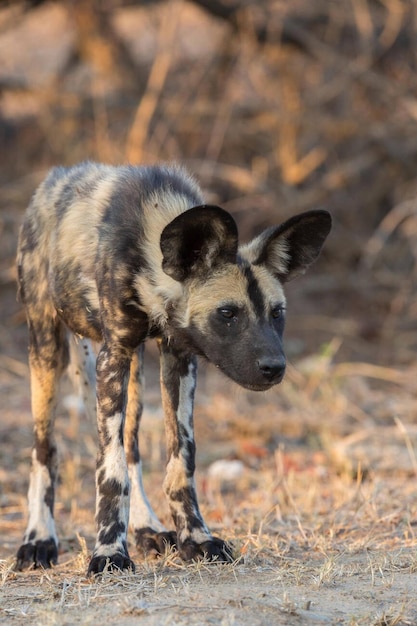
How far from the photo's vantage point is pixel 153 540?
13.3 feet

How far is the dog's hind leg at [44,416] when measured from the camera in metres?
4.16

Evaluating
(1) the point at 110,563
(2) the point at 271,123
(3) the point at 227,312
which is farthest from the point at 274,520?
(2) the point at 271,123

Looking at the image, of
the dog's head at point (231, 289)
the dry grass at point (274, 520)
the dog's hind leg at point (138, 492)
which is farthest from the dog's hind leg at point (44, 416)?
the dog's head at point (231, 289)

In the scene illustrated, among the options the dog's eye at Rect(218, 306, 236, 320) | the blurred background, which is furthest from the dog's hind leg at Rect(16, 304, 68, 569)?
the blurred background

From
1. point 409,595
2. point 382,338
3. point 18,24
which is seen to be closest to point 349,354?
point 382,338

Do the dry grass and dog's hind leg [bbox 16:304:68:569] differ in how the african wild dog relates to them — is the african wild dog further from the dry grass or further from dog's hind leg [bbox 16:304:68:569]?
the dry grass

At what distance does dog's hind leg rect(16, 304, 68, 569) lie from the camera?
13.6 feet

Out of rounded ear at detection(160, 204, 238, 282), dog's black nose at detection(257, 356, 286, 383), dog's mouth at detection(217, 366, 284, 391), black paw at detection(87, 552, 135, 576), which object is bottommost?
black paw at detection(87, 552, 135, 576)

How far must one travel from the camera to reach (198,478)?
585cm

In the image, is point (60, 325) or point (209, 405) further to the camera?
point (209, 405)

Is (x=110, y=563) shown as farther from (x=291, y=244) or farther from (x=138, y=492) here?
(x=291, y=244)

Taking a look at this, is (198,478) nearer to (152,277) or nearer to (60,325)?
(60,325)

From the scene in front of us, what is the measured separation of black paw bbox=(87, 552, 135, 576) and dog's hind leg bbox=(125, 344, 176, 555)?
47 centimetres

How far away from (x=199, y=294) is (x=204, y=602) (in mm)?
1140
